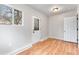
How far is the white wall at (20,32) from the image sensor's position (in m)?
2.42

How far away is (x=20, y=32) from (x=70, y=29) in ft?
6.86

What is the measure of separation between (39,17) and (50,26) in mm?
621

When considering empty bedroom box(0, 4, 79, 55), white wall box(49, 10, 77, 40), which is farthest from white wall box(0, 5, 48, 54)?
white wall box(49, 10, 77, 40)

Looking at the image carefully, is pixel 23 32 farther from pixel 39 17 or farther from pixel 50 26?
pixel 50 26

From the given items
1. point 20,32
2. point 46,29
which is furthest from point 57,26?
point 20,32

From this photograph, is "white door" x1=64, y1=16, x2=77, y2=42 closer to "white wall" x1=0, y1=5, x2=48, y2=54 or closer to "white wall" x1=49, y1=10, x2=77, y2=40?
"white wall" x1=49, y1=10, x2=77, y2=40

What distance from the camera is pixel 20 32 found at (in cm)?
313

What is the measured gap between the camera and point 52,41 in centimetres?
382

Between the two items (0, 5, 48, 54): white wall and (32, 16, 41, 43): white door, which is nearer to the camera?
(0, 5, 48, 54): white wall

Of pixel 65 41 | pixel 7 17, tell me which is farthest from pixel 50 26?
pixel 7 17

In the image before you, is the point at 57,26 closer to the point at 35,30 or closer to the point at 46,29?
the point at 46,29

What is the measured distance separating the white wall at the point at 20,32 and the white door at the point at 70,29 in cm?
85

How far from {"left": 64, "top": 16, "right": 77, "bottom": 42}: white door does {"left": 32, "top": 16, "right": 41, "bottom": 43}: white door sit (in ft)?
3.79

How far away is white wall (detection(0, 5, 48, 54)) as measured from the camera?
7.95 feet
